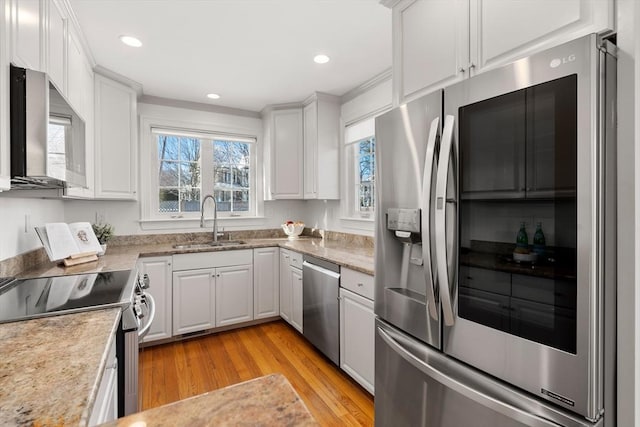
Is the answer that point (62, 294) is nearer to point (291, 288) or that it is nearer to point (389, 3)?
point (291, 288)

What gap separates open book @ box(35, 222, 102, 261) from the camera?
2.04m

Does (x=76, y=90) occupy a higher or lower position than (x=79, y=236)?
higher

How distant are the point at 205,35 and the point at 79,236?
173 centimetres

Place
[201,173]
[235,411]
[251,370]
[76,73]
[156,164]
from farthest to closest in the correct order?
[201,173]
[156,164]
[251,370]
[76,73]
[235,411]

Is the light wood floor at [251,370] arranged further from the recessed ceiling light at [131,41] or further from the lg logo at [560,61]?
the recessed ceiling light at [131,41]

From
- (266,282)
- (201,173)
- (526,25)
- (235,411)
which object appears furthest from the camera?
(201,173)

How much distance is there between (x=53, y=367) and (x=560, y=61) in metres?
1.59

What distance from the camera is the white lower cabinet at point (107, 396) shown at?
883mm

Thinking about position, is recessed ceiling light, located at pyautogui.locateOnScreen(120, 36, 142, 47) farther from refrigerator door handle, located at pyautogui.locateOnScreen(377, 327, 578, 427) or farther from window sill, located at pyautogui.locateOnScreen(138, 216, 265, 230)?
refrigerator door handle, located at pyautogui.locateOnScreen(377, 327, 578, 427)

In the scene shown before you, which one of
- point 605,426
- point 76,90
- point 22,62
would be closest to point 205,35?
point 76,90

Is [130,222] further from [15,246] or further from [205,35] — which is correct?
[205,35]

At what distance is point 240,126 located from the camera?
392 centimetres

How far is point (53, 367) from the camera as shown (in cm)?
81

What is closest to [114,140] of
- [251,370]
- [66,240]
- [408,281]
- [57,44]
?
[66,240]
